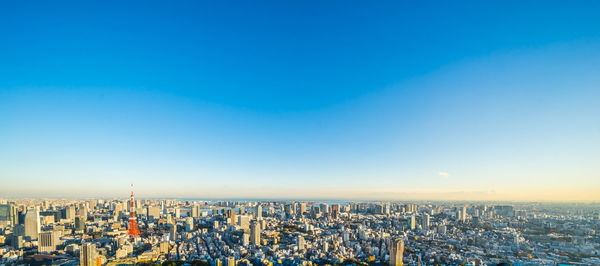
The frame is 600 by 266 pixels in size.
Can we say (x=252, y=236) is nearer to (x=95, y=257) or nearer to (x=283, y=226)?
(x=283, y=226)

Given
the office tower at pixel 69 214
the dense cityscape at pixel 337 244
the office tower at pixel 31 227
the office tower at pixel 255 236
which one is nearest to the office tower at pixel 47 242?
the dense cityscape at pixel 337 244

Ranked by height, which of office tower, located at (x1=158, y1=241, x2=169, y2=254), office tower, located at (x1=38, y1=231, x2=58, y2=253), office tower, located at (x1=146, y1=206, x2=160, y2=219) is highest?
office tower, located at (x1=38, y1=231, x2=58, y2=253)

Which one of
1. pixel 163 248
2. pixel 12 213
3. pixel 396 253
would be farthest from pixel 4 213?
pixel 396 253

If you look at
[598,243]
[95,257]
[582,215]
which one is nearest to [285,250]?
[95,257]

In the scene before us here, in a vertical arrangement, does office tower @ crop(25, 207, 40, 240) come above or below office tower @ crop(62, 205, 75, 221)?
above

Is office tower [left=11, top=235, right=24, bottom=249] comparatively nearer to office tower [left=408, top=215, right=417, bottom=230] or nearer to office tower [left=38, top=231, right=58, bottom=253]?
office tower [left=38, top=231, right=58, bottom=253]

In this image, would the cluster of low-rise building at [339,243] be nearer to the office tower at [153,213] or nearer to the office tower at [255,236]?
the office tower at [255,236]

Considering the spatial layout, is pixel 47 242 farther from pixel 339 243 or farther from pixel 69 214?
pixel 339 243

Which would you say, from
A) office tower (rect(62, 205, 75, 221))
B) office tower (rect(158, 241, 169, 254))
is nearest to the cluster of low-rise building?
office tower (rect(158, 241, 169, 254))
